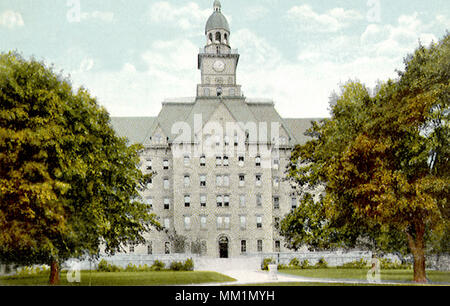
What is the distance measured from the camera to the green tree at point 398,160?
1698 cm

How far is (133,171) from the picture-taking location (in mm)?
21906

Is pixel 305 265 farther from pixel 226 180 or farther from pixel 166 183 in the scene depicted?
pixel 166 183

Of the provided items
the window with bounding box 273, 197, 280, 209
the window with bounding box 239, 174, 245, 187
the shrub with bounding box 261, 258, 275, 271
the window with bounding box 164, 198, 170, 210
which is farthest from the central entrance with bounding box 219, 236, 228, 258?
the shrub with bounding box 261, 258, 275, 271

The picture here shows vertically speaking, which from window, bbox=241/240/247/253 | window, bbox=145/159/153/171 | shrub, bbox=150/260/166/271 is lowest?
shrub, bbox=150/260/166/271

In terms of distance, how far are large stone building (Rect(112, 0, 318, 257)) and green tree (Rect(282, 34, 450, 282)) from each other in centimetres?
2287

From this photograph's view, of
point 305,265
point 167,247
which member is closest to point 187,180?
point 167,247

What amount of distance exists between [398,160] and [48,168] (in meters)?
13.5

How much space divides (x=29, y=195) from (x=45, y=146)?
5.88 feet

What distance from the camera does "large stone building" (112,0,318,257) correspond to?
44.2m

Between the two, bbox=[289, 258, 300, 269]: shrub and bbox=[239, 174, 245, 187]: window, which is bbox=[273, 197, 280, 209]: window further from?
bbox=[289, 258, 300, 269]: shrub
